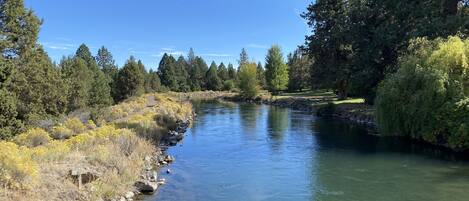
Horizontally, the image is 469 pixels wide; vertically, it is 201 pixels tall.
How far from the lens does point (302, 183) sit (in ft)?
67.7

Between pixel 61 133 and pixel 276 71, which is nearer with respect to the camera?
pixel 61 133

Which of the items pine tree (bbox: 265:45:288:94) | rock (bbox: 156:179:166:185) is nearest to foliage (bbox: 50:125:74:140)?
rock (bbox: 156:179:166:185)

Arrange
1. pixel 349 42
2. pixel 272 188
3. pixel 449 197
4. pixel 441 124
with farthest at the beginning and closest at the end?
pixel 349 42 → pixel 441 124 → pixel 272 188 → pixel 449 197

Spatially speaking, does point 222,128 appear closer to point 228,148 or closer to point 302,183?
point 228,148

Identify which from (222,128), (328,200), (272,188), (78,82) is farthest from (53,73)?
(328,200)

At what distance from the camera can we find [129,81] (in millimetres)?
76938

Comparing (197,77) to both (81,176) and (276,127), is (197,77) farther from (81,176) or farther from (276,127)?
(81,176)

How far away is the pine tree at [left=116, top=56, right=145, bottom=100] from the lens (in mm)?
75500

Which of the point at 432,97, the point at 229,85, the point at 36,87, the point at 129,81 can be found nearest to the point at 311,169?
the point at 432,97

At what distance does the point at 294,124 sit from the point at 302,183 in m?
24.6

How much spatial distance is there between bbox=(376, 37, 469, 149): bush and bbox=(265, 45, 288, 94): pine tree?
214ft

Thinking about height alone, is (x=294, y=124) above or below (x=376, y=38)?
below

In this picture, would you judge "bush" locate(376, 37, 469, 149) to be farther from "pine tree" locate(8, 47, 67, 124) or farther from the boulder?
"pine tree" locate(8, 47, 67, 124)

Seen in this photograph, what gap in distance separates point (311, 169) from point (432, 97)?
10419 mm
